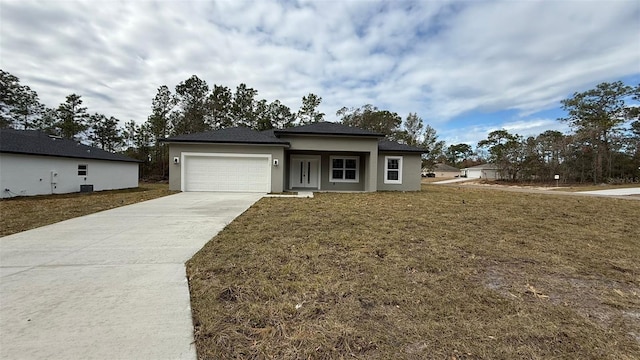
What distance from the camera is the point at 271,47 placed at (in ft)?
47.6

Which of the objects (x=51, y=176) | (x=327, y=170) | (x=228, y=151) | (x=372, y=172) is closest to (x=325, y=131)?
(x=327, y=170)

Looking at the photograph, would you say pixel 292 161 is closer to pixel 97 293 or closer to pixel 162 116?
pixel 97 293

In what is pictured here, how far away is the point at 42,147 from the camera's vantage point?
561 inches

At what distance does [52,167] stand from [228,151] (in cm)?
909

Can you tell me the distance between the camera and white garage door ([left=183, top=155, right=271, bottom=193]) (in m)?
14.0

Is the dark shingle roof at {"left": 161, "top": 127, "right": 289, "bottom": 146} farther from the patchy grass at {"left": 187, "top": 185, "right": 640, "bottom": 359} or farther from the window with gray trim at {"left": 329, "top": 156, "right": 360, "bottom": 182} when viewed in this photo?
the patchy grass at {"left": 187, "top": 185, "right": 640, "bottom": 359}

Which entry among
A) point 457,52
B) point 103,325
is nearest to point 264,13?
point 457,52

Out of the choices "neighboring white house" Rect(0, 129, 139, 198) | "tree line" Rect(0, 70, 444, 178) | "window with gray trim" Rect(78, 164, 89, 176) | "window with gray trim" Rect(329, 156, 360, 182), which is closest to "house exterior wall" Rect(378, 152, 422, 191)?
"window with gray trim" Rect(329, 156, 360, 182)

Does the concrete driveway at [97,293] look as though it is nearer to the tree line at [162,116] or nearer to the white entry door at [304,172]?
the white entry door at [304,172]

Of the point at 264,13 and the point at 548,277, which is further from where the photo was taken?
the point at 264,13

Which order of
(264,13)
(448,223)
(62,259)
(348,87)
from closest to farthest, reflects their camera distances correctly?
1. (62,259)
2. (448,223)
3. (264,13)
4. (348,87)

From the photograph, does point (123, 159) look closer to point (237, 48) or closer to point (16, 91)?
point (237, 48)

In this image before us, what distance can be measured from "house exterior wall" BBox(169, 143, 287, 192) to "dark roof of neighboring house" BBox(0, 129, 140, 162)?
6107 mm

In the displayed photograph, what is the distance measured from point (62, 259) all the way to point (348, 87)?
2014 centimetres
